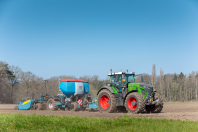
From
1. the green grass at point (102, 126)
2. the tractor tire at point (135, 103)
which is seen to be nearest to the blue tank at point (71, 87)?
the tractor tire at point (135, 103)

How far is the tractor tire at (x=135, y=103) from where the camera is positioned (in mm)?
12078

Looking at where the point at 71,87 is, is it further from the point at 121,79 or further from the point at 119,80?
the point at 121,79

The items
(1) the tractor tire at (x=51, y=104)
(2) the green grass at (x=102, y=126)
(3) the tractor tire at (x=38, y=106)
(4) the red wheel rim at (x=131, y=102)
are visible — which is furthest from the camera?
(3) the tractor tire at (x=38, y=106)

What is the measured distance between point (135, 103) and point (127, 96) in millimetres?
773

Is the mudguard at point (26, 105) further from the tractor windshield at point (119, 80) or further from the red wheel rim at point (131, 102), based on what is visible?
the red wheel rim at point (131, 102)

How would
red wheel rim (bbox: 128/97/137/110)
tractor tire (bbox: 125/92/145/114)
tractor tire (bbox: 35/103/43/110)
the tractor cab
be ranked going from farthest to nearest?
tractor tire (bbox: 35/103/43/110) → the tractor cab → red wheel rim (bbox: 128/97/137/110) → tractor tire (bbox: 125/92/145/114)

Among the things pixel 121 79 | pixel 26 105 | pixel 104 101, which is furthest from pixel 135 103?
pixel 26 105

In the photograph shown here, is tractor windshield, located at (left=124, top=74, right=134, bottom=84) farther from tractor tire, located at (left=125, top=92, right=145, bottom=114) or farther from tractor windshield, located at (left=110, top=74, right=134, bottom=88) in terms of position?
tractor tire, located at (left=125, top=92, right=145, bottom=114)

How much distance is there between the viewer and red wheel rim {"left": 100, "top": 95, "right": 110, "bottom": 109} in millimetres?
14562

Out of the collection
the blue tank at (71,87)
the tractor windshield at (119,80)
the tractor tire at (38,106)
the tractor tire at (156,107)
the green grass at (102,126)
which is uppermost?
the tractor windshield at (119,80)

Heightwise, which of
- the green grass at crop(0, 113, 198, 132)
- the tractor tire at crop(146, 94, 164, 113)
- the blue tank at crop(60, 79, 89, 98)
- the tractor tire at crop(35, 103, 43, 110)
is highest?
the blue tank at crop(60, 79, 89, 98)

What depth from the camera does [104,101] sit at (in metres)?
14.8

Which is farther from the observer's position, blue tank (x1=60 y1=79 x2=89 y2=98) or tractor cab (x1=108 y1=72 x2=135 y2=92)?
blue tank (x1=60 y1=79 x2=89 y2=98)

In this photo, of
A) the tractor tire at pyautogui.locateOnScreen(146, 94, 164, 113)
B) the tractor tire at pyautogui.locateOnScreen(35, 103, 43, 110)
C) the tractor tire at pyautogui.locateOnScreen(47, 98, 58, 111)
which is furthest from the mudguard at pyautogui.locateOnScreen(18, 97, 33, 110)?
the tractor tire at pyautogui.locateOnScreen(146, 94, 164, 113)
